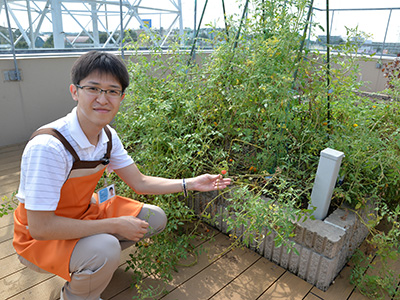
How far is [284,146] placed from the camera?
2.09 meters

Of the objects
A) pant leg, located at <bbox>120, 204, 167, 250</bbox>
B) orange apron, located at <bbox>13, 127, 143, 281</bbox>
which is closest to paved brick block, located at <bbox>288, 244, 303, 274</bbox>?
pant leg, located at <bbox>120, 204, 167, 250</bbox>

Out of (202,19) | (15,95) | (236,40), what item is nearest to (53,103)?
(15,95)

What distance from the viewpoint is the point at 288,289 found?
1.61 m

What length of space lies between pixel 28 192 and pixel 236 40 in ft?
5.32

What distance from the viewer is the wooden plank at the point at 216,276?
1.55m

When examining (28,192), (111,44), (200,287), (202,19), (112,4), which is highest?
(112,4)

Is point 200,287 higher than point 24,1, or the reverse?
point 24,1

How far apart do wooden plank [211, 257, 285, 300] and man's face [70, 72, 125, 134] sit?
1.05 meters

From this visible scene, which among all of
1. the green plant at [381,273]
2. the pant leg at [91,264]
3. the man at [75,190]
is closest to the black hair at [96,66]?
the man at [75,190]

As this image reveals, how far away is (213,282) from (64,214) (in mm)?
858

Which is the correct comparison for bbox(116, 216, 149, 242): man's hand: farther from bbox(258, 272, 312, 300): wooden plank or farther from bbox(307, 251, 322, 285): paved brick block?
bbox(307, 251, 322, 285): paved brick block

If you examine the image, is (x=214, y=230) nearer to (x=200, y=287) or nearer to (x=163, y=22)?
(x=200, y=287)

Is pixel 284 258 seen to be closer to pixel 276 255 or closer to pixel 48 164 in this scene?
pixel 276 255

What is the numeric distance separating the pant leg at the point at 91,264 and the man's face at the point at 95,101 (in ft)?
1.51
